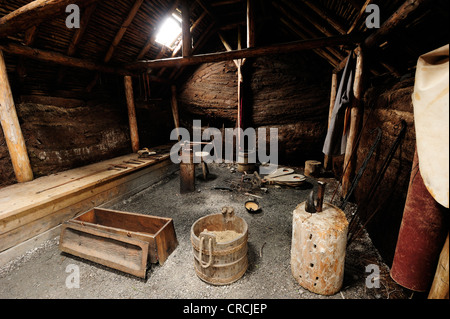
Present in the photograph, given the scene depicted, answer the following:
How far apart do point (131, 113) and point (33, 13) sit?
3850 mm

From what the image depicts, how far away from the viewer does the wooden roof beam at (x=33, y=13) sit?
2.51 meters

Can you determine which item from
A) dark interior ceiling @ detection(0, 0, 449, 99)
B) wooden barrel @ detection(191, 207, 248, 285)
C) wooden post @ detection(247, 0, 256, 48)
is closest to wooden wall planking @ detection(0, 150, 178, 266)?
dark interior ceiling @ detection(0, 0, 449, 99)

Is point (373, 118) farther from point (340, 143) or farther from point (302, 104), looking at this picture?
point (302, 104)

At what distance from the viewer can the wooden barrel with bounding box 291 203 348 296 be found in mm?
1991

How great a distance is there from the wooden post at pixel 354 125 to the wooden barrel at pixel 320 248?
257cm

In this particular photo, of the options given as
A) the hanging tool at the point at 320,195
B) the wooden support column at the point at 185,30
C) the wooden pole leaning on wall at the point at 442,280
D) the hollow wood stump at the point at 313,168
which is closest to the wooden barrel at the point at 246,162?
the hollow wood stump at the point at 313,168

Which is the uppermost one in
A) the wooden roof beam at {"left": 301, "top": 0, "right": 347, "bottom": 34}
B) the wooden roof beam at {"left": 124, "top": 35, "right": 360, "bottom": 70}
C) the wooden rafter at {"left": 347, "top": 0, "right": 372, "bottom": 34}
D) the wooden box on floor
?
the wooden roof beam at {"left": 301, "top": 0, "right": 347, "bottom": 34}

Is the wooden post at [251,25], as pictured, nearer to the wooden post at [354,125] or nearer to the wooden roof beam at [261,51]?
the wooden roof beam at [261,51]

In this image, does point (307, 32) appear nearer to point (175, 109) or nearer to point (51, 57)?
point (175, 109)

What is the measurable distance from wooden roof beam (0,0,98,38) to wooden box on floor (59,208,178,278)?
305cm

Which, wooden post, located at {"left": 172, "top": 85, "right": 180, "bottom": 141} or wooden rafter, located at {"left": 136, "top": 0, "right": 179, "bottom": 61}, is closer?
wooden rafter, located at {"left": 136, "top": 0, "right": 179, "bottom": 61}

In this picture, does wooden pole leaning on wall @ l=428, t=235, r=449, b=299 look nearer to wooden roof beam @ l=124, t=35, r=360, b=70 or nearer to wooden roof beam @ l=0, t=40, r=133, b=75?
wooden roof beam @ l=124, t=35, r=360, b=70

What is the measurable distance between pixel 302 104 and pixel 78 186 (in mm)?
6996

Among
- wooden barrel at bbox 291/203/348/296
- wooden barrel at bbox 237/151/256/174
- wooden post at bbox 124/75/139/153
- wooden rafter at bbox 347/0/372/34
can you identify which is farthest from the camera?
wooden barrel at bbox 237/151/256/174
